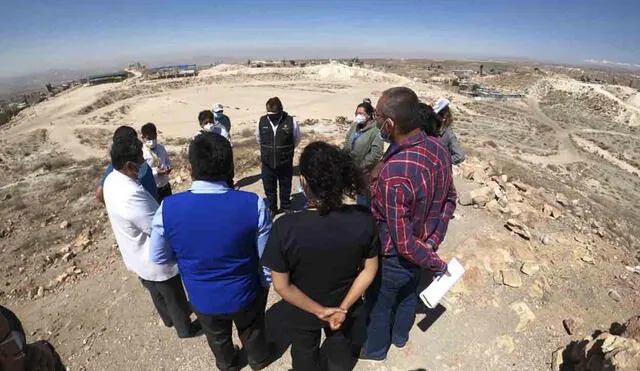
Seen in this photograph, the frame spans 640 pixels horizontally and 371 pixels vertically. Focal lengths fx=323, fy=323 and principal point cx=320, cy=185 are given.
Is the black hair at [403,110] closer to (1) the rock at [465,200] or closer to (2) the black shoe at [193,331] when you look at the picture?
(2) the black shoe at [193,331]

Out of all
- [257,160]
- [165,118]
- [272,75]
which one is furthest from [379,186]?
[272,75]

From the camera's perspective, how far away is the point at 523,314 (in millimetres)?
3596

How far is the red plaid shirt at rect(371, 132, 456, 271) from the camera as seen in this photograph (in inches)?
82.7

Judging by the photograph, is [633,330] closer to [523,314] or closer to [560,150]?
[523,314]

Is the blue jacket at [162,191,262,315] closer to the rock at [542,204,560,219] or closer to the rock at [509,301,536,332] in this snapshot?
the rock at [509,301,536,332]

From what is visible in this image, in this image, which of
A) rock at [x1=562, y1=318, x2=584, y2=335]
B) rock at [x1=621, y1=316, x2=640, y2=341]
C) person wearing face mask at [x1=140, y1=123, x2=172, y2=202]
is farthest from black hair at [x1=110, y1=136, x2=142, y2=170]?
rock at [x1=562, y1=318, x2=584, y2=335]

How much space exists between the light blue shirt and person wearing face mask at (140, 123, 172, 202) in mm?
2362

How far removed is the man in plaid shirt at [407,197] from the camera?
6.93ft

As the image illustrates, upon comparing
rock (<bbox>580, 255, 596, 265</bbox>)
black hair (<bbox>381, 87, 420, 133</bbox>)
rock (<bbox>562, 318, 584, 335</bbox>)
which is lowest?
rock (<bbox>562, 318, 584, 335</bbox>)

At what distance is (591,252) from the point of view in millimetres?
4801

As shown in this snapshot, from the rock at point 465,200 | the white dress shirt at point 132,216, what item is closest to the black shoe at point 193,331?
the white dress shirt at point 132,216

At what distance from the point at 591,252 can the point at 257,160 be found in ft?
22.8

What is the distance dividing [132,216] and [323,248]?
161 centimetres

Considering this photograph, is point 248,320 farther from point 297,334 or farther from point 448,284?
point 448,284
